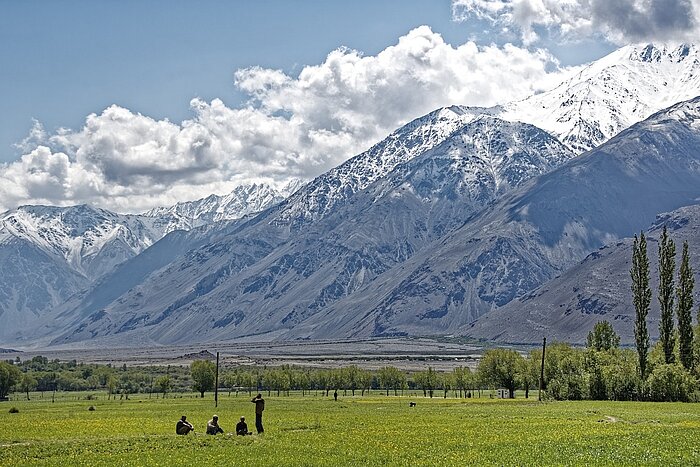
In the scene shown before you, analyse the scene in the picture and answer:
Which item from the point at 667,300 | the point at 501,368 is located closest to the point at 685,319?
the point at 667,300

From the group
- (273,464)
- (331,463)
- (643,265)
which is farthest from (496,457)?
(643,265)

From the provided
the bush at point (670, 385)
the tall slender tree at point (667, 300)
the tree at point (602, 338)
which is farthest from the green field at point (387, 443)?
the tree at point (602, 338)

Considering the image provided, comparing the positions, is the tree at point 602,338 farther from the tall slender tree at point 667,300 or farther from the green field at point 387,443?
the green field at point 387,443

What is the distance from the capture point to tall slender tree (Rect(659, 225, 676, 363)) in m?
133

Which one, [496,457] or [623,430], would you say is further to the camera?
[623,430]

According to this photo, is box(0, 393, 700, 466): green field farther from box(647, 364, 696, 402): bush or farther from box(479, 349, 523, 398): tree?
box(479, 349, 523, 398): tree

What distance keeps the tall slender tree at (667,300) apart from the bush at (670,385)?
533 inches

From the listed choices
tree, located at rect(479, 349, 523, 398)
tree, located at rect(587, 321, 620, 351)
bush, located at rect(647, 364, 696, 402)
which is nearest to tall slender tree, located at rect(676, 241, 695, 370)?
bush, located at rect(647, 364, 696, 402)

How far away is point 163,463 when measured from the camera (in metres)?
45.6

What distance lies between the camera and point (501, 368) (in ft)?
543

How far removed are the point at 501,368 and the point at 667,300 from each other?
3837 centimetres

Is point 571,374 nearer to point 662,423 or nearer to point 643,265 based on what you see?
point 643,265

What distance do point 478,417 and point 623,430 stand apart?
79.1ft

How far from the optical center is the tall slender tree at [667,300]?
437ft
